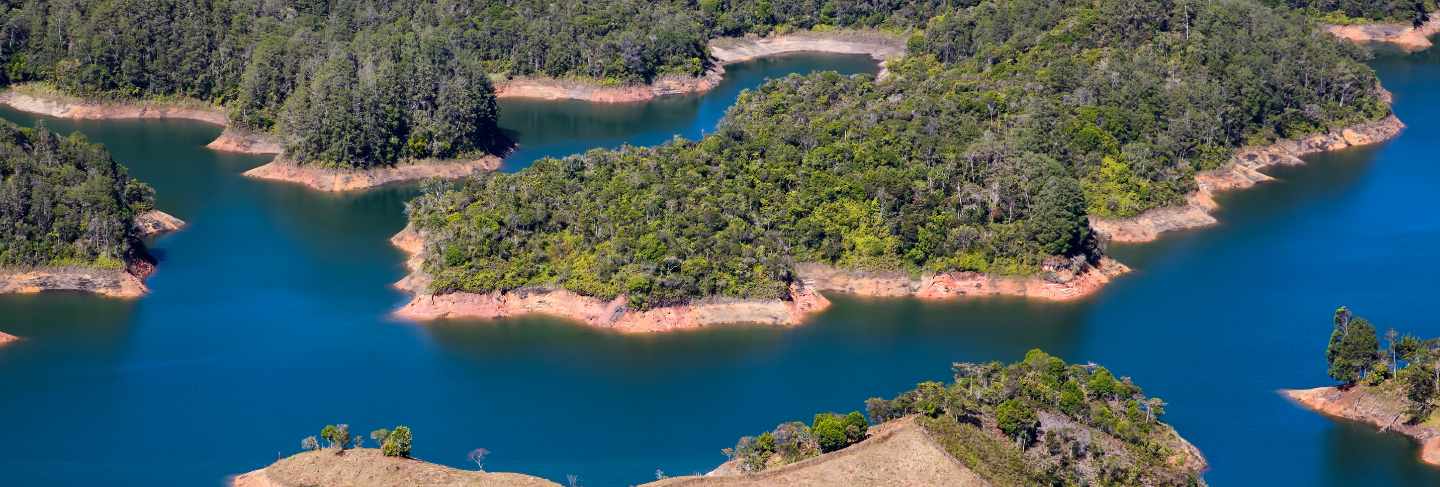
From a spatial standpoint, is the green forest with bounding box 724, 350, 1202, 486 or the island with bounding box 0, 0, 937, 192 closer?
the green forest with bounding box 724, 350, 1202, 486

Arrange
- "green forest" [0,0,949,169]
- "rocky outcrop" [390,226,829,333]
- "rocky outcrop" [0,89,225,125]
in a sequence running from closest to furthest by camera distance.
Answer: "rocky outcrop" [390,226,829,333] → "green forest" [0,0,949,169] → "rocky outcrop" [0,89,225,125]

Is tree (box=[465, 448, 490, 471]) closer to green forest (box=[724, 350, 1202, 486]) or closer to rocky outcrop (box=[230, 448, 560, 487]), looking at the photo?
rocky outcrop (box=[230, 448, 560, 487])

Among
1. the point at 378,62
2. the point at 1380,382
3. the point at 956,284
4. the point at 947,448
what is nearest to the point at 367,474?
the point at 947,448

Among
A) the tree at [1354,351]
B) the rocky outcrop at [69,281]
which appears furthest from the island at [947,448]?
the rocky outcrop at [69,281]


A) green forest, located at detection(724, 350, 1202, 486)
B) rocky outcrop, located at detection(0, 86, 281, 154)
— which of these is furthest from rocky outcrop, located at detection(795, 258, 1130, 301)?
rocky outcrop, located at detection(0, 86, 281, 154)

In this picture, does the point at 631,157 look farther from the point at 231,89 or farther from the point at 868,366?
the point at 231,89

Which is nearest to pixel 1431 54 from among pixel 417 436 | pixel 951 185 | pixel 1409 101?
pixel 1409 101
